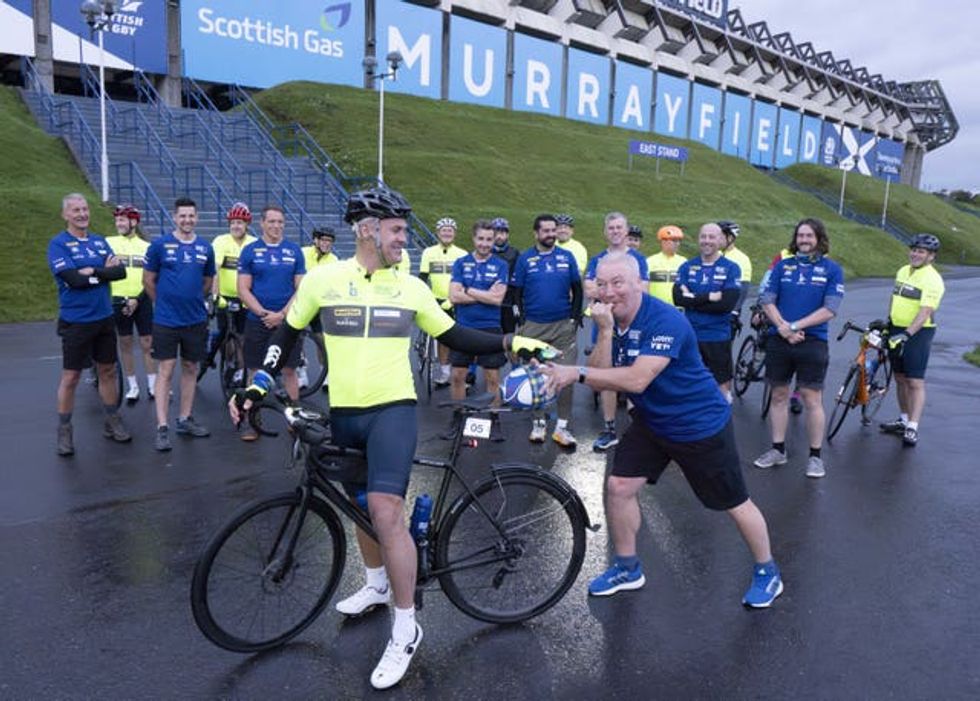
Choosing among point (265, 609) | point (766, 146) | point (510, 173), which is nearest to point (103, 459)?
point (265, 609)

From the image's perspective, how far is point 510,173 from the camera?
3312 centimetres

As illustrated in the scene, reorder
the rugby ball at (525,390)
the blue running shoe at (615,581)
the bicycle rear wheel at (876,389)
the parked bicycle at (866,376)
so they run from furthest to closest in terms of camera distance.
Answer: the bicycle rear wheel at (876,389)
the parked bicycle at (866,376)
the blue running shoe at (615,581)
the rugby ball at (525,390)

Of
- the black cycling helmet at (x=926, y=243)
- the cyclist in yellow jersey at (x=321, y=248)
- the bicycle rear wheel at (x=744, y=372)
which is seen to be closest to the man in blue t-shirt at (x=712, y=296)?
the black cycling helmet at (x=926, y=243)

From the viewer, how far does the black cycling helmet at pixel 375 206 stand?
3.47 m

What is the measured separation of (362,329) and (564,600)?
76.6 inches

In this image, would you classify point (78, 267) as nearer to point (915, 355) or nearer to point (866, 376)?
point (866, 376)

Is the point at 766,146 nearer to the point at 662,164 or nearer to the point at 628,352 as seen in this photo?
the point at 662,164

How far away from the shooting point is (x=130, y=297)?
27.8 ft

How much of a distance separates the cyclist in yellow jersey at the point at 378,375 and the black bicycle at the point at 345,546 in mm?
151

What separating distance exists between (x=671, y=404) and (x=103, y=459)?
16.1 feet

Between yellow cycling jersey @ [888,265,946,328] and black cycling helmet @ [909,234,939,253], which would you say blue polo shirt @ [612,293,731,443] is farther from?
black cycling helmet @ [909,234,939,253]

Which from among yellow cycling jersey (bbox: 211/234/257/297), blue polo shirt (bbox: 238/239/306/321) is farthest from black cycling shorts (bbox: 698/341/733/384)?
yellow cycling jersey (bbox: 211/234/257/297)

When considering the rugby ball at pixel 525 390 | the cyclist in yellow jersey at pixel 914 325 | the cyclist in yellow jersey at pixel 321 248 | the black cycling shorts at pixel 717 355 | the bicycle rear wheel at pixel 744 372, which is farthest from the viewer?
the bicycle rear wheel at pixel 744 372

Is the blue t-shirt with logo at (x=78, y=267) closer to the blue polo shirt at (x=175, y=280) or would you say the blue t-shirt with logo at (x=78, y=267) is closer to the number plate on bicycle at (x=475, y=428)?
the blue polo shirt at (x=175, y=280)
